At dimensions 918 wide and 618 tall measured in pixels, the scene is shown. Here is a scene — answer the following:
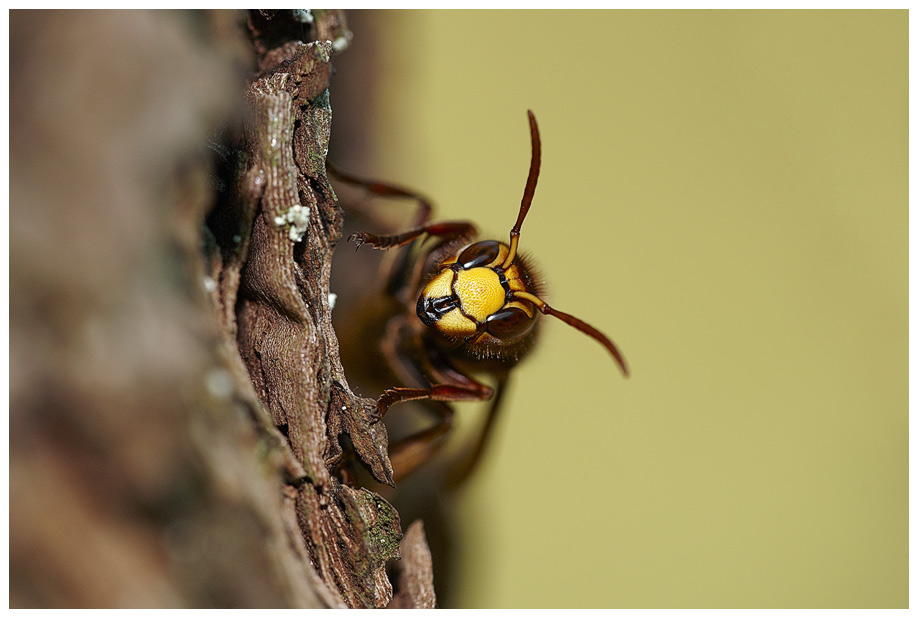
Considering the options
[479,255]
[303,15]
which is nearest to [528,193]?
[479,255]

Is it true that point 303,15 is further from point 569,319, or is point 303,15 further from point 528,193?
point 569,319

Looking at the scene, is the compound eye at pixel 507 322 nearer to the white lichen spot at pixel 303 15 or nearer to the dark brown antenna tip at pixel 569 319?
the dark brown antenna tip at pixel 569 319

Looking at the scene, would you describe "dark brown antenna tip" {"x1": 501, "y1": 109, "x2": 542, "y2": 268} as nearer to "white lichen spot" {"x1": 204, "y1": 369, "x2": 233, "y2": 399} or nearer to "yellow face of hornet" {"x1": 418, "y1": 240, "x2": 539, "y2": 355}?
"yellow face of hornet" {"x1": 418, "y1": 240, "x2": 539, "y2": 355}

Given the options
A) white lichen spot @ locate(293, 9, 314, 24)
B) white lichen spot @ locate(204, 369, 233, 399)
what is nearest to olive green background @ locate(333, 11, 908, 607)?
white lichen spot @ locate(293, 9, 314, 24)

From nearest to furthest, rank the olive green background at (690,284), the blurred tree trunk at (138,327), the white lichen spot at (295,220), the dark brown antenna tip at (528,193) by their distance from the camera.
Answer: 1. the blurred tree trunk at (138,327)
2. the white lichen spot at (295,220)
3. the dark brown antenna tip at (528,193)
4. the olive green background at (690,284)

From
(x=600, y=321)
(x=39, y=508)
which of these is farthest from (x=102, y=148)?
(x=600, y=321)

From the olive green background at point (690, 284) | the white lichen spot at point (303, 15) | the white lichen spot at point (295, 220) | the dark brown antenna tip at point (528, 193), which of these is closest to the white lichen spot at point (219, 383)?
the white lichen spot at point (295, 220)
